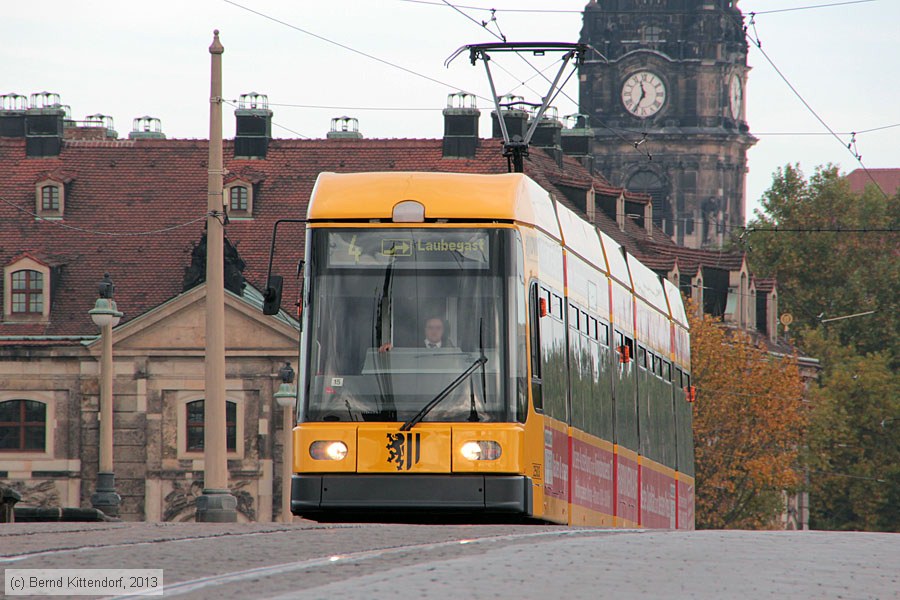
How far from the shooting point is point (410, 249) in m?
19.0

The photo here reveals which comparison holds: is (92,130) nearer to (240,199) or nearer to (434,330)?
(240,199)

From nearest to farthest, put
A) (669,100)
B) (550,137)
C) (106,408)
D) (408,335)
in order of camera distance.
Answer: (408,335), (106,408), (550,137), (669,100)

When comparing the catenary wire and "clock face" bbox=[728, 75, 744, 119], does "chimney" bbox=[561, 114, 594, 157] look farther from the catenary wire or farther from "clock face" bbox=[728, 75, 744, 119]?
"clock face" bbox=[728, 75, 744, 119]

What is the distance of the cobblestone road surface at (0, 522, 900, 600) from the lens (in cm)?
1162

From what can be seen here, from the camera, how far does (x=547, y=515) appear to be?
1936 cm

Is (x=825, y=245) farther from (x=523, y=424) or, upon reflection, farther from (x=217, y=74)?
(x=523, y=424)

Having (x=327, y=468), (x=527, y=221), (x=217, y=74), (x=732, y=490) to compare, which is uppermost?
(x=217, y=74)

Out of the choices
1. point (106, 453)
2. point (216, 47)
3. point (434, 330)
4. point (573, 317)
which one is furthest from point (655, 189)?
point (434, 330)

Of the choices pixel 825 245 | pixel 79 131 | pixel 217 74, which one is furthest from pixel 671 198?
pixel 217 74

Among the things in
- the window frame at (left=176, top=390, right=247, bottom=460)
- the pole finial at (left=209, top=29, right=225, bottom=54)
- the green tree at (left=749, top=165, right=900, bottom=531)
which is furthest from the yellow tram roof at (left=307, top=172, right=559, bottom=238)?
the green tree at (left=749, top=165, right=900, bottom=531)

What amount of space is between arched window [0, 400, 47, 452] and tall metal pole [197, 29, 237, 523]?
30.8 meters

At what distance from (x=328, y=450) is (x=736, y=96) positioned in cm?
12048

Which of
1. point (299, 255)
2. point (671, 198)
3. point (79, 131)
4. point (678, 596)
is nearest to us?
point (678, 596)

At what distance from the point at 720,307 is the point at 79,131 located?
23949 mm
